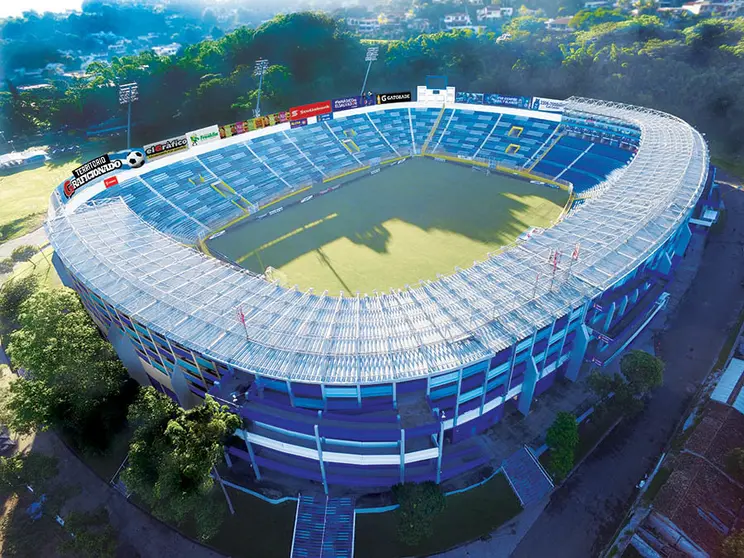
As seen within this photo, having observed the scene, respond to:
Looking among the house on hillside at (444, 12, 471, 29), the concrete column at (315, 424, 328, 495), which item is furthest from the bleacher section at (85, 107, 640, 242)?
the house on hillside at (444, 12, 471, 29)

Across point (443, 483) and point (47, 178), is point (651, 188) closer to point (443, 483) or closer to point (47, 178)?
point (443, 483)

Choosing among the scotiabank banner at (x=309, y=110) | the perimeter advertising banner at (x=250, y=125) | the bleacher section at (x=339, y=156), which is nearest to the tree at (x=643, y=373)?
the bleacher section at (x=339, y=156)

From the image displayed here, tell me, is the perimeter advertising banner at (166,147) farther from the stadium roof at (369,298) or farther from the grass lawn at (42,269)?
the stadium roof at (369,298)

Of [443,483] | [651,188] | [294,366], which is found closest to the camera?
[294,366]

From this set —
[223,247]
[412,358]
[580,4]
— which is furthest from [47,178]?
[580,4]

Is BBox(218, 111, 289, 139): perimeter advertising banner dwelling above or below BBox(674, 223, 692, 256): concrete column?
above

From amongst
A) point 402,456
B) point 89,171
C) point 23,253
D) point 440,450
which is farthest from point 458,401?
point 23,253

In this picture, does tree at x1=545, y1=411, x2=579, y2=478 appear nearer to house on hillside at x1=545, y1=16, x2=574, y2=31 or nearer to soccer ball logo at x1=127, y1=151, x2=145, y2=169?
soccer ball logo at x1=127, y1=151, x2=145, y2=169
